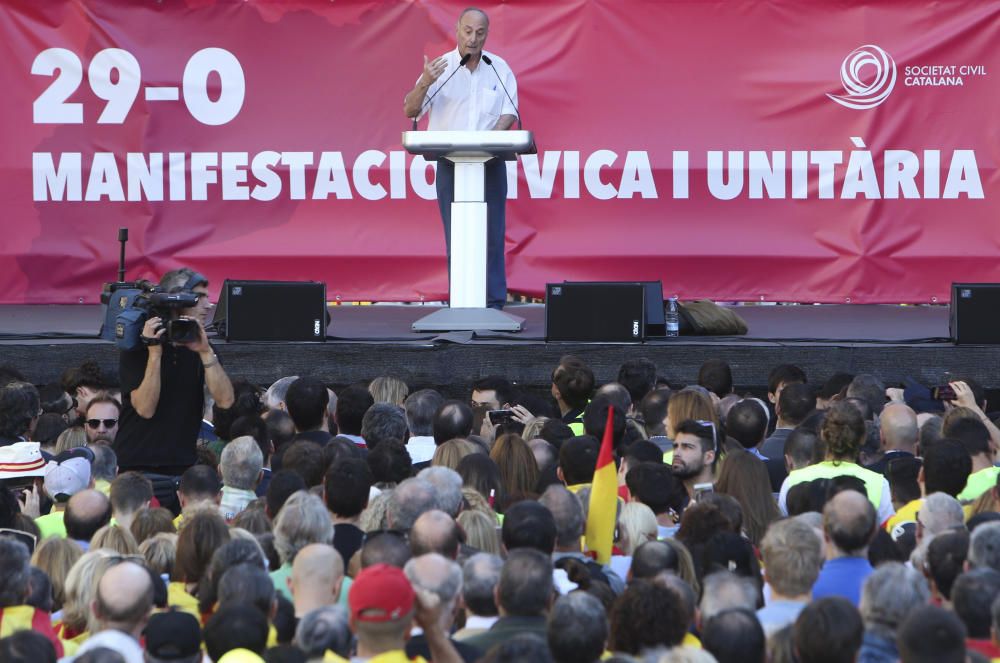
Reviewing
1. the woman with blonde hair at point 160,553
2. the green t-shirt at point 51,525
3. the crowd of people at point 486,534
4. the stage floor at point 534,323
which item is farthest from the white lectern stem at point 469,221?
the woman with blonde hair at point 160,553

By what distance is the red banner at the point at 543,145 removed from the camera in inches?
445

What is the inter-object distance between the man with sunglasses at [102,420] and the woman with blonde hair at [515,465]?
2056 mm

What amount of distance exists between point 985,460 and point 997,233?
18.9 feet

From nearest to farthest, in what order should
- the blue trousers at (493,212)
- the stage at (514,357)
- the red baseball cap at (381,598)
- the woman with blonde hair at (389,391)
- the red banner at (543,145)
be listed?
the red baseball cap at (381,598) < the woman with blonde hair at (389,391) < the stage at (514,357) < the blue trousers at (493,212) < the red banner at (543,145)

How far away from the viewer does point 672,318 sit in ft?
30.6

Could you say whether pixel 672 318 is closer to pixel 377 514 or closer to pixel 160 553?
pixel 377 514

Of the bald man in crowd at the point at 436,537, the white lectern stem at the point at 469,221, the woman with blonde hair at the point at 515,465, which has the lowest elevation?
the bald man in crowd at the point at 436,537

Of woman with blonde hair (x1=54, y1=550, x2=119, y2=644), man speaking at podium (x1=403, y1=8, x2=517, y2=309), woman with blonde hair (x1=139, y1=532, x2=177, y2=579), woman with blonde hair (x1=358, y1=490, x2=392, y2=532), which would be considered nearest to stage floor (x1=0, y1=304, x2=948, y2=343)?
man speaking at podium (x1=403, y1=8, x2=517, y2=309)

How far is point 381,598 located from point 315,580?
1.73ft

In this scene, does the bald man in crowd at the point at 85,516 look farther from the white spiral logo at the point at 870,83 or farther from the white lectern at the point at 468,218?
the white spiral logo at the point at 870,83

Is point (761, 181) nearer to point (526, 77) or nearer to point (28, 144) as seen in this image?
point (526, 77)

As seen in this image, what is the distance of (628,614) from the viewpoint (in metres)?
3.61

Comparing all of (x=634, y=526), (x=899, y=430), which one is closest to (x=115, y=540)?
(x=634, y=526)

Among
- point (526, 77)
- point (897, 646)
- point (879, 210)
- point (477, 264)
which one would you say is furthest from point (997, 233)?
point (897, 646)
